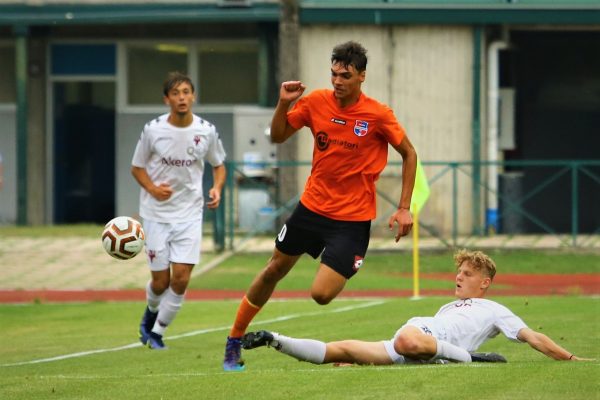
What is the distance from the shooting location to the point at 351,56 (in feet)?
36.4

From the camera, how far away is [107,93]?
30828 mm

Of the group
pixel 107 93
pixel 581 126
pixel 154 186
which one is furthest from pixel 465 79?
pixel 154 186

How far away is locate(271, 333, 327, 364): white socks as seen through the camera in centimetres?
1062

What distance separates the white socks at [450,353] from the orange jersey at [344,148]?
128 cm

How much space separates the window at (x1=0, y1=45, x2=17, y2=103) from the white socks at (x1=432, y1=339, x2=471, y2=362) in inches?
857

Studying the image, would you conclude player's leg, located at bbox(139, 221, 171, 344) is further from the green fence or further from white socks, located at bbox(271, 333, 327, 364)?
the green fence

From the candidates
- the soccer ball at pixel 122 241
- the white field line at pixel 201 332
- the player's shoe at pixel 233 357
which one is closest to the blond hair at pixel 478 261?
the player's shoe at pixel 233 357

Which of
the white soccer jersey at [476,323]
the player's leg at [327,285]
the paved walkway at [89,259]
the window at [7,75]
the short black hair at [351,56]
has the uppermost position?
the window at [7,75]

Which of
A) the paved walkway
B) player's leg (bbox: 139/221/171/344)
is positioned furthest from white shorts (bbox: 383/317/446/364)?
the paved walkway

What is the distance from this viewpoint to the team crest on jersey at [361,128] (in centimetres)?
1117

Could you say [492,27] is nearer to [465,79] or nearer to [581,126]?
[465,79]

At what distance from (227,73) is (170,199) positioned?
16.9m

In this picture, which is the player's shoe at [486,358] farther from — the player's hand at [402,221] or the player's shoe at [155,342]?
the player's shoe at [155,342]

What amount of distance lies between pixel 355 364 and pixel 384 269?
12706 millimetres
